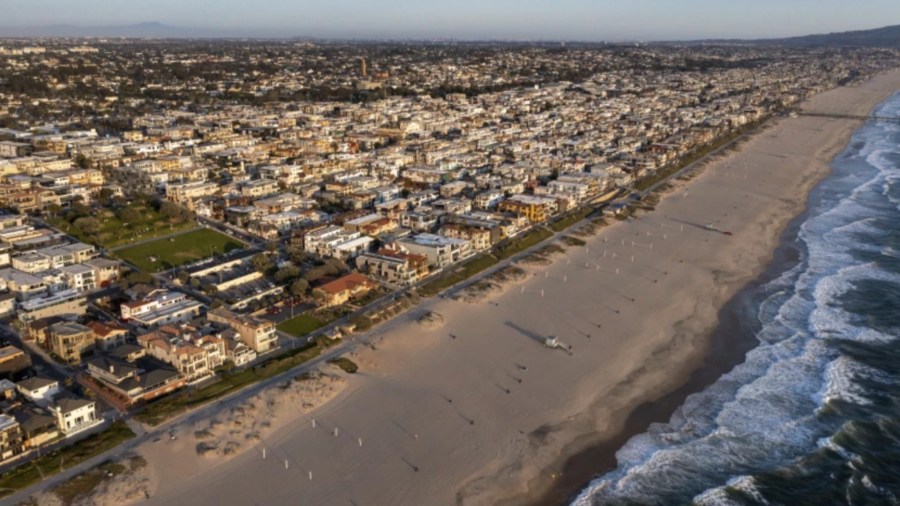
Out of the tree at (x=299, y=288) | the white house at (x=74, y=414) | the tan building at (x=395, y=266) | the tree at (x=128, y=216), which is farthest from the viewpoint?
the tree at (x=128, y=216)

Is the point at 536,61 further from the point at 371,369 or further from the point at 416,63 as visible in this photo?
the point at 371,369

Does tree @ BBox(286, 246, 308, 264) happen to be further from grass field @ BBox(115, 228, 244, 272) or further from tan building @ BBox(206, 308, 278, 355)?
tan building @ BBox(206, 308, 278, 355)

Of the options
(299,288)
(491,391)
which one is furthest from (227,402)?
(491,391)

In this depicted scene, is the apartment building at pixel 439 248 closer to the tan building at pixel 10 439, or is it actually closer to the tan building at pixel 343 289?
the tan building at pixel 343 289

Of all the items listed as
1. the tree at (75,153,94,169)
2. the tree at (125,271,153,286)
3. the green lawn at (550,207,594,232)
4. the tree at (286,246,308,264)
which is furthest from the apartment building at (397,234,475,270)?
the tree at (75,153,94,169)

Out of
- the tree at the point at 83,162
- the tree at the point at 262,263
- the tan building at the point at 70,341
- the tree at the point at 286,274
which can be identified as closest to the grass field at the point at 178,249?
the tree at the point at 262,263

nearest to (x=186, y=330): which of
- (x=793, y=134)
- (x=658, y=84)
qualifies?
(x=793, y=134)

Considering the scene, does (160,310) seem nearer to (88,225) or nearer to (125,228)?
(88,225)
